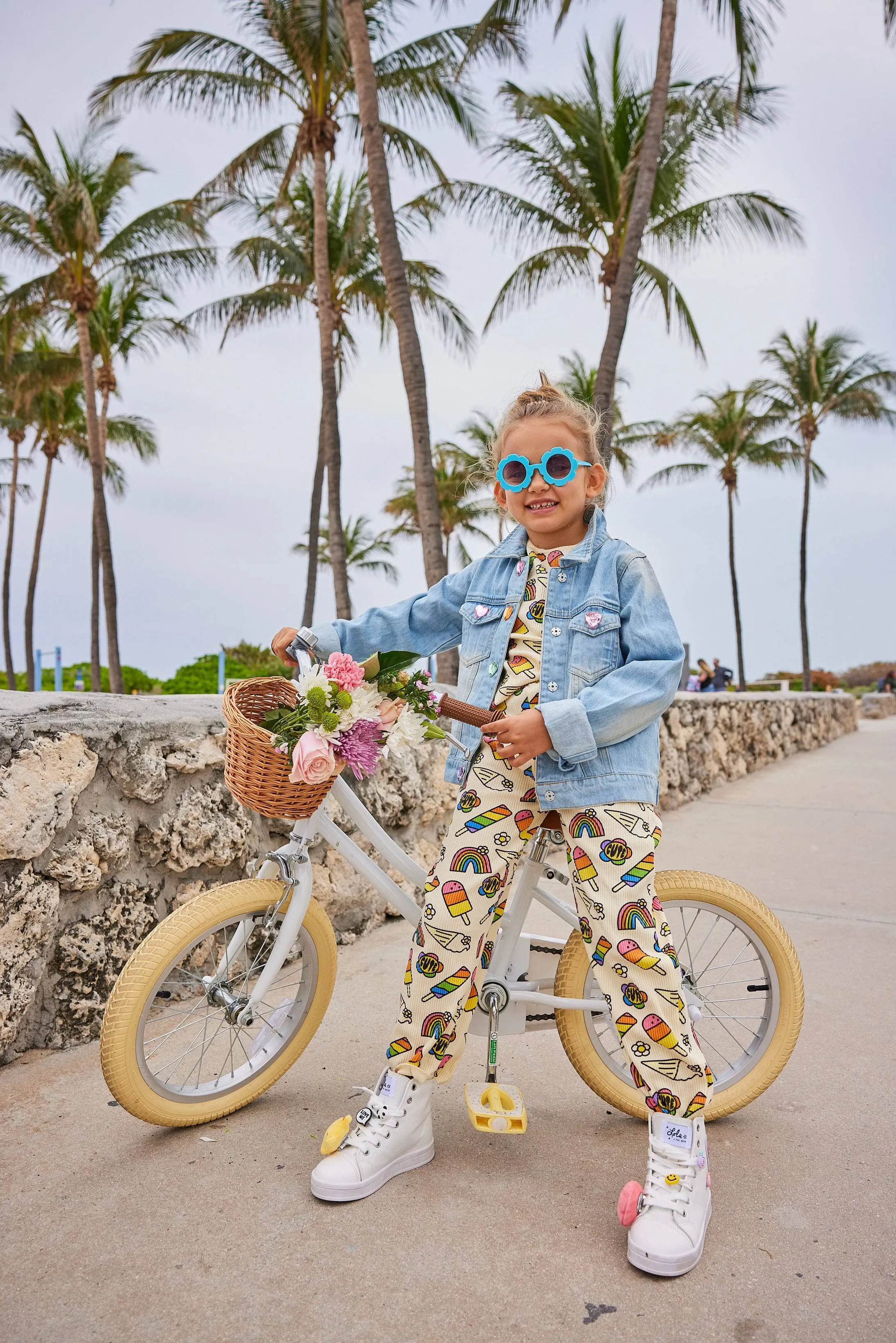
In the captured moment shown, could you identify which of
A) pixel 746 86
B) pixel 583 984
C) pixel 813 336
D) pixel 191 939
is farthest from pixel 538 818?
pixel 813 336

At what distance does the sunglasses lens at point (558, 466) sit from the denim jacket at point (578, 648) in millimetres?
164

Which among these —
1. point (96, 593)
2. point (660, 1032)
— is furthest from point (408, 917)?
point (96, 593)

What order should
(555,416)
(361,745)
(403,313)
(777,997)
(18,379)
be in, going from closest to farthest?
(361,745) < (555,416) < (777,997) < (403,313) < (18,379)

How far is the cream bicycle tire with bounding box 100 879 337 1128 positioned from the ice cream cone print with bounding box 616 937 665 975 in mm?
744

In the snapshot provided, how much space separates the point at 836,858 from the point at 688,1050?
4.01m

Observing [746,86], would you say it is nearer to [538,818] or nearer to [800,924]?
[800,924]

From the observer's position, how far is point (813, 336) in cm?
2648

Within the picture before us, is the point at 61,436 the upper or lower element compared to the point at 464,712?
upper

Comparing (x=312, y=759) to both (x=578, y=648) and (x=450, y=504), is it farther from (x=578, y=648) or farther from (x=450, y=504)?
(x=450, y=504)

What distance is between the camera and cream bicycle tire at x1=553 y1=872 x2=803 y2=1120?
218cm

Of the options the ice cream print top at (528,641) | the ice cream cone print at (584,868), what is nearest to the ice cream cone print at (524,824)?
the ice cream cone print at (584,868)

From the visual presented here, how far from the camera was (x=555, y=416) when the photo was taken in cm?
208

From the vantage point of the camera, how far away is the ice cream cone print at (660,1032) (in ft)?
6.19

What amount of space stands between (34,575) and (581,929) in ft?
97.4
